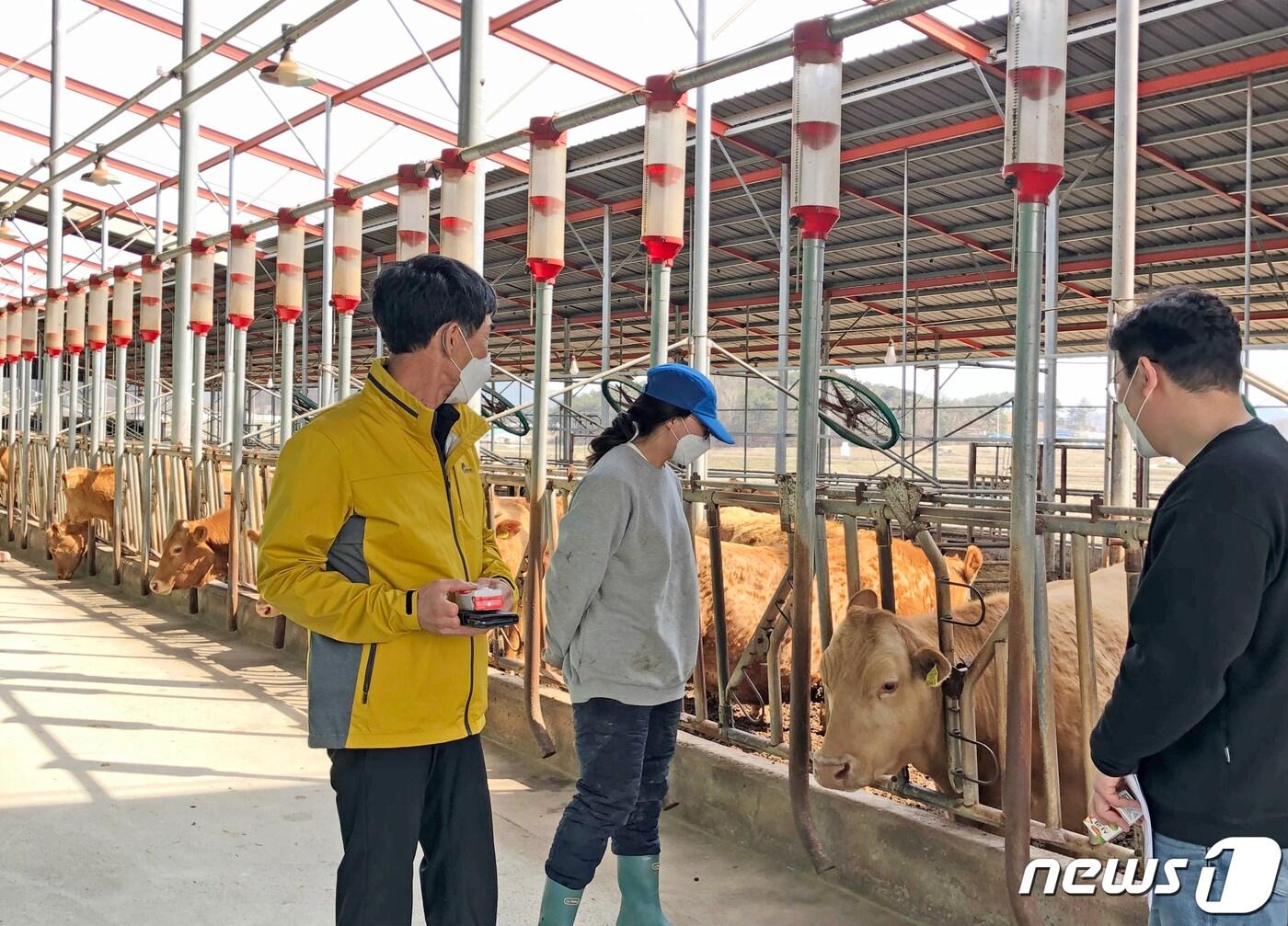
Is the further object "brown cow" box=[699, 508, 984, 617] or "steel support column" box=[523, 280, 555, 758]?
"brown cow" box=[699, 508, 984, 617]

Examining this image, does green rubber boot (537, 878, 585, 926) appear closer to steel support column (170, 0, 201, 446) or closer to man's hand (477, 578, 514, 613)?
man's hand (477, 578, 514, 613)

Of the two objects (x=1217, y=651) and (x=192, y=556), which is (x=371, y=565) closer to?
(x=1217, y=651)

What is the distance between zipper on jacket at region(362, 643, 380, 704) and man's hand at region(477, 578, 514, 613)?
0.77ft

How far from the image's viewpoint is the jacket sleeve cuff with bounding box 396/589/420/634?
7.02 feet

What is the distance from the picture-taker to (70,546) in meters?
11.0

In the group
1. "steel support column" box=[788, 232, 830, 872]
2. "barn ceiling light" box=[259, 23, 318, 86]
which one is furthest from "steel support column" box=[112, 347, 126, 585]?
"steel support column" box=[788, 232, 830, 872]

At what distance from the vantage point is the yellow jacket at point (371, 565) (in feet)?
7.10

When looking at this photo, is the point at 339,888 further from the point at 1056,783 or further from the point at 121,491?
the point at 121,491

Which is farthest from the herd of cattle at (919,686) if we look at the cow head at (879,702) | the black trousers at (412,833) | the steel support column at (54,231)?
the steel support column at (54,231)

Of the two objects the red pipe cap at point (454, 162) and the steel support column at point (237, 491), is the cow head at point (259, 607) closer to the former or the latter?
the steel support column at point (237, 491)

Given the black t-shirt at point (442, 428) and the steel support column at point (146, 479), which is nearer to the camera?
the black t-shirt at point (442, 428)

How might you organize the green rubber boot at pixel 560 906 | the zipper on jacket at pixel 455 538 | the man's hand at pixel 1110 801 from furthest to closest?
the green rubber boot at pixel 560 906
the zipper on jacket at pixel 455 538
the man's hand at pixel 1110 801

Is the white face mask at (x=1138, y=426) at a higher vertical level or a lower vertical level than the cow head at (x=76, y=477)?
higher

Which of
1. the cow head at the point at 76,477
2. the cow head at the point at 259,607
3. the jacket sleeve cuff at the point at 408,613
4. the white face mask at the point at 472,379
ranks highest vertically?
the white face mask at the point at 472,379
